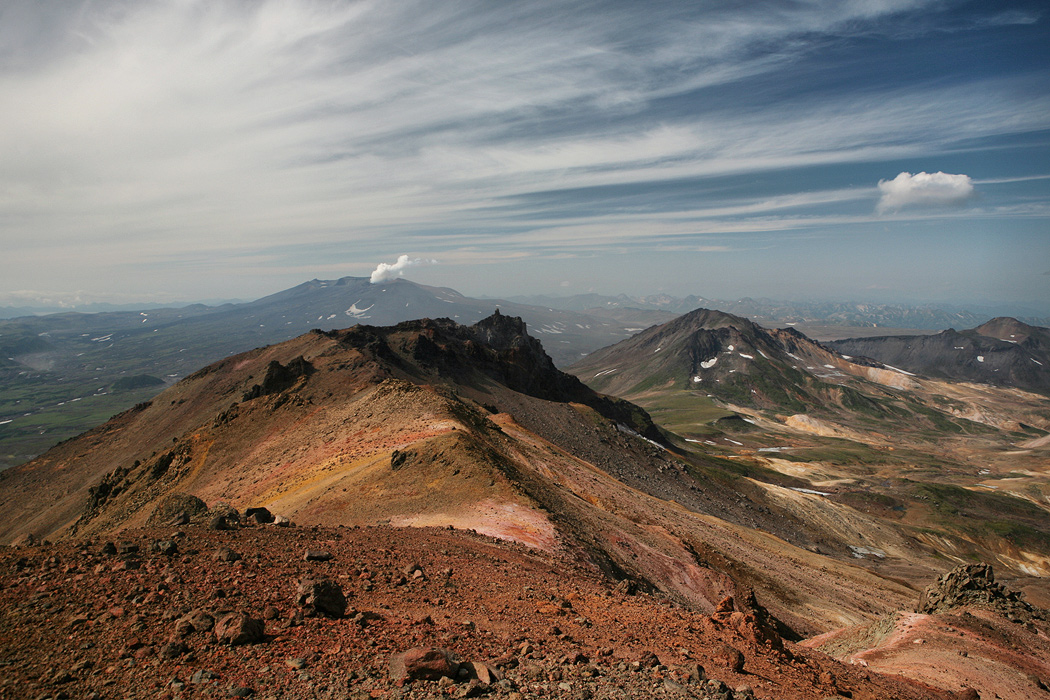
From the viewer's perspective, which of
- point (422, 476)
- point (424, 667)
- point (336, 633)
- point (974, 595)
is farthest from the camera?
point (422, 476)

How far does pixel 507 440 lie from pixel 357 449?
13193 millimetres

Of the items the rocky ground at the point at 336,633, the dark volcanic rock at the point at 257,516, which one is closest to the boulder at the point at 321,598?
the rocky ground at the point at 336,633

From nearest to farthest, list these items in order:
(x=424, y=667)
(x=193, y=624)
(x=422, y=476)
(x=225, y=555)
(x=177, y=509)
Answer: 1. (x=424, y=667)
2. (x=193, y=624)
3. (x=225, y=555)
4. (x=177, y=509)
5. (x=422, y=476)

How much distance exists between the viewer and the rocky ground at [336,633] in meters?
8.13

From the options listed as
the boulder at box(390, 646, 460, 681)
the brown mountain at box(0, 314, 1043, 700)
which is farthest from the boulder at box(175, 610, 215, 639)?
the boulder at box(390, 646, 460, 681)

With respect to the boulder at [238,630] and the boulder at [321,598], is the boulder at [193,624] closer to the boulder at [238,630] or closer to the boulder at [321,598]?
the boulder at [238,630]

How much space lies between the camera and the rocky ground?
8133mm

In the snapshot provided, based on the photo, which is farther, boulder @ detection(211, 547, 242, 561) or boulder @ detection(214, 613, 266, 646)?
boulder @ detection(211, 547, 242, 561)

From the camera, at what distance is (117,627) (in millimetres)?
8922

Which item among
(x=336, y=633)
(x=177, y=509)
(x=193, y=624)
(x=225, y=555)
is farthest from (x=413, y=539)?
(x=193, y=624)

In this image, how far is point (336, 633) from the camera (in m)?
9.82

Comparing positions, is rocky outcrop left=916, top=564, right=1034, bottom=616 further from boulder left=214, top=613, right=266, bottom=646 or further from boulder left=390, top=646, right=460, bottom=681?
boulder left=214, top=613, right=266, bottom=646

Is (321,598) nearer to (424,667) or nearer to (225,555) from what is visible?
(424,667)

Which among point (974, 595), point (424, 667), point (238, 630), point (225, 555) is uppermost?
point (238, 630)
